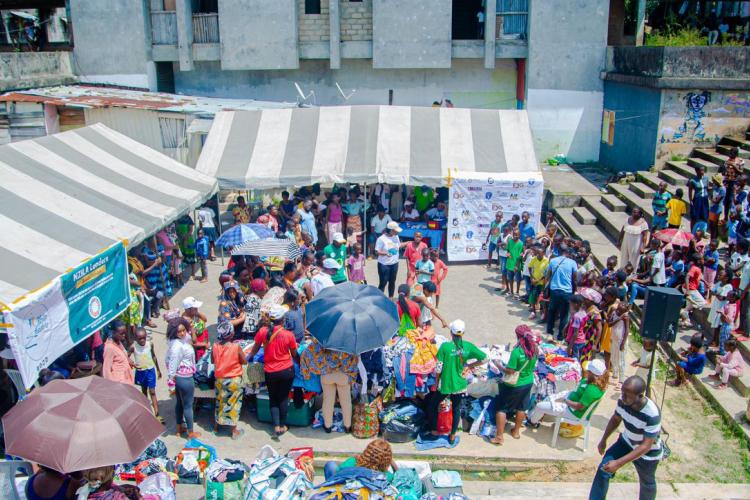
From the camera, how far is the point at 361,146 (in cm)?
1428

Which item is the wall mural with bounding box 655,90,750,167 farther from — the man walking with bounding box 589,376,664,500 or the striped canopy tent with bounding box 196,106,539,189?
the man walking with bounding box 589,376,664,500

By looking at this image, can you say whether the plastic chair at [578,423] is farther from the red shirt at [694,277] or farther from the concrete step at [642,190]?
the concrete step at [642,190]

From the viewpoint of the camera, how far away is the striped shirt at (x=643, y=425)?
5758 millimetres

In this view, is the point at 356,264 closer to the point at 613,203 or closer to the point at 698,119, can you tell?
the point at 613,203

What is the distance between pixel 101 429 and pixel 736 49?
1645 cm

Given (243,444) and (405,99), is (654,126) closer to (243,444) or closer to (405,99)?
(405,99)

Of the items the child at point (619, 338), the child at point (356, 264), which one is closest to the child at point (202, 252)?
the child at point (356, 264)

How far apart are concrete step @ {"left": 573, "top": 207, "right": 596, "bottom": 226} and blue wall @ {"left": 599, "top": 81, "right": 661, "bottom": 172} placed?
2.63 metres

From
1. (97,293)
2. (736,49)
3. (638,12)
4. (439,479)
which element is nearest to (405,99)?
(638,12)

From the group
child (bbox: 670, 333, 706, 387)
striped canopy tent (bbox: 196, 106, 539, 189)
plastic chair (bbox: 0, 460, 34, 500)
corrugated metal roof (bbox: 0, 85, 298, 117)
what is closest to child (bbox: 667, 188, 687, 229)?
striped canopy tent (bbox: 196, 106, 539, 189)

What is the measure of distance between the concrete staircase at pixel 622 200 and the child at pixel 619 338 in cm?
437

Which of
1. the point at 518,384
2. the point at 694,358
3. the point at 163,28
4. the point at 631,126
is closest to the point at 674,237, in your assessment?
the point at 694,358

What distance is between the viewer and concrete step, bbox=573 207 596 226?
15.9m

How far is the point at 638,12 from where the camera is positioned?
22047 mm
